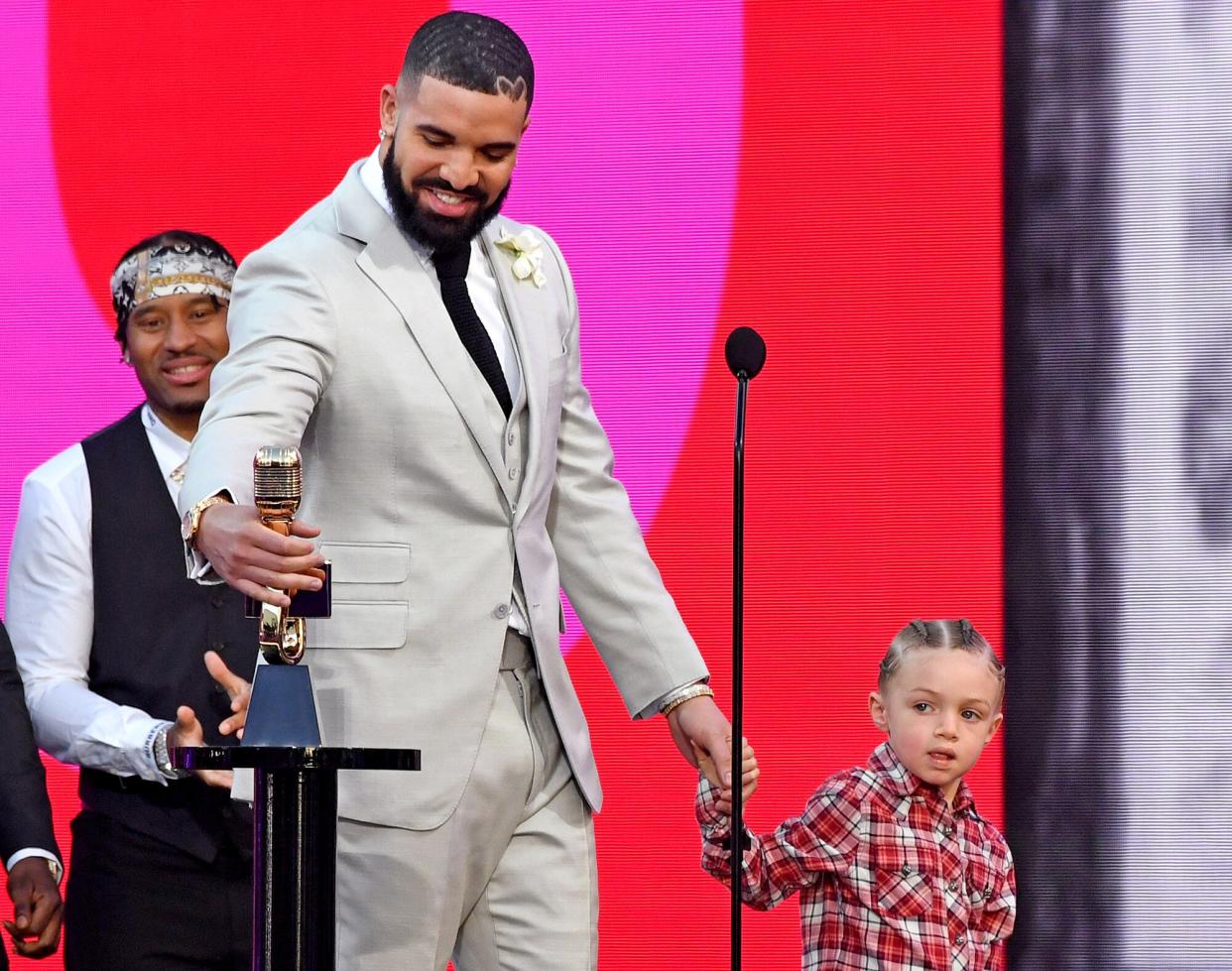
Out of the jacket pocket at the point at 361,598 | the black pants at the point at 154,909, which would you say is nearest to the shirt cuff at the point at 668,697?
the jacket pocket at the point at 361,598

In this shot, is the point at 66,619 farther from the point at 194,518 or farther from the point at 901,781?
the point at 901,781

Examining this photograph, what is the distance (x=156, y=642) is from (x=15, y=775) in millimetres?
500

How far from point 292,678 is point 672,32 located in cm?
213

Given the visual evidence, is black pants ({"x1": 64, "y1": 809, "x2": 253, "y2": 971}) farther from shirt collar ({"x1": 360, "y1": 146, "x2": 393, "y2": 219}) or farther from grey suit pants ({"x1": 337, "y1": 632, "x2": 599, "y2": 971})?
shirt collar ({"x1": 360, "y1": 146, "x2": 393, "y2": 219})

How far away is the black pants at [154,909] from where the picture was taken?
9.93 ft

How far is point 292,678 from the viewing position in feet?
6.33

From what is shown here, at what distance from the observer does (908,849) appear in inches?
115

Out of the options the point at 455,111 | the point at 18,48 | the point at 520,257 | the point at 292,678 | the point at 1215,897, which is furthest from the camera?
the point at 18,48

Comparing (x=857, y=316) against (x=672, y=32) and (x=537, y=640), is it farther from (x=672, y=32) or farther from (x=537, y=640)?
(x=537, y=640)

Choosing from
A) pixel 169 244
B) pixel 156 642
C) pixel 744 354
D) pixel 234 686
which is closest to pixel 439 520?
pixel 744 354

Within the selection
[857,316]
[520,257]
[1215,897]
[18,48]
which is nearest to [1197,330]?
[857,316]

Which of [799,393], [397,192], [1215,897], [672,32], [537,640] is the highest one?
[672,32]

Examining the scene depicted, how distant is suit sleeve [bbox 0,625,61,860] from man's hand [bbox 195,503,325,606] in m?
0.95

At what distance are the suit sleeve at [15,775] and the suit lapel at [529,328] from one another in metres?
0.85
